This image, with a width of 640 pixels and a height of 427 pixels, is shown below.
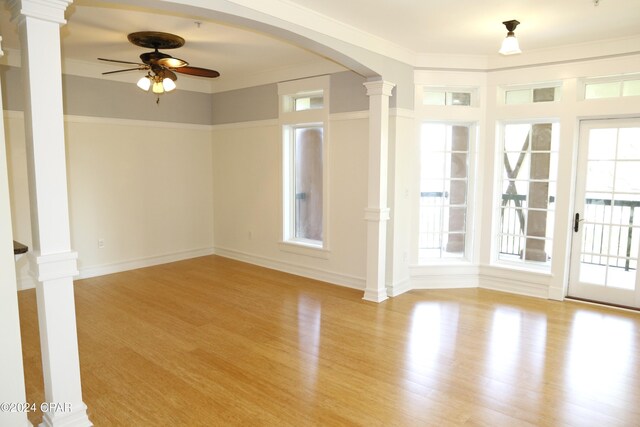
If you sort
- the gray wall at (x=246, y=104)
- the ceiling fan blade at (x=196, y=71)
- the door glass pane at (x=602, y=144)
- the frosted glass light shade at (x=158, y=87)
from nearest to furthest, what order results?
1. the ceiling fan blade at (x=196, y=71)
2. the frosted glass light shade at (x=158, y=87)
3. the door glass pane at (x=602, y=144)
4. the gray wall at (x=246, y=104)

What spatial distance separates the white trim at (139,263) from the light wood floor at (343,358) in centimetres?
63

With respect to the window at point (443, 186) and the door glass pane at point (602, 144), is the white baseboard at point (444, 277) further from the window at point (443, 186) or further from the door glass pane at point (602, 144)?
the door glass pane at point (602, 144)

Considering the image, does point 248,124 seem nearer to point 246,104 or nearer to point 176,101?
point 246,104

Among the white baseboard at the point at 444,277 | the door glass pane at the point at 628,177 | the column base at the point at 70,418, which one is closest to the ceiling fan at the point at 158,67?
the column base at the point at 70,418

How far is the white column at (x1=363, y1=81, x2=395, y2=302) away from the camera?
4.75m

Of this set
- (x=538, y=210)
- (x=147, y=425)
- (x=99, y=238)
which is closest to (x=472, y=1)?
(x=538, y=210)

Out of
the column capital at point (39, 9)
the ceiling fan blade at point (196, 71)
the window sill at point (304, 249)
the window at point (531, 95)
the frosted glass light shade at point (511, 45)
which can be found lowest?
the window sill at point (304, 249)

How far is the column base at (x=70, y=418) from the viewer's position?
243cm

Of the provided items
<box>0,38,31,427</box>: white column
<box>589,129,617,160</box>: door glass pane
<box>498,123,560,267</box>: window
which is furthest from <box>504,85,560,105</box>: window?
<box>0,38,31,427</box>: white column

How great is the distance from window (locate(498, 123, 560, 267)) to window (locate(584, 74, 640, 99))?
49 centimetres

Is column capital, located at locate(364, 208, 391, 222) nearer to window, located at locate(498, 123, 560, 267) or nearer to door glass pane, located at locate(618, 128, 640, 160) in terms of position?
window, located at locate(498, 123, 560, 267)

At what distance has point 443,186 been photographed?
18.1 ft

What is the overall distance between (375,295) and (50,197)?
3.50 m

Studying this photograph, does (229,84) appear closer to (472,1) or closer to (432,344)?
(472,1)
